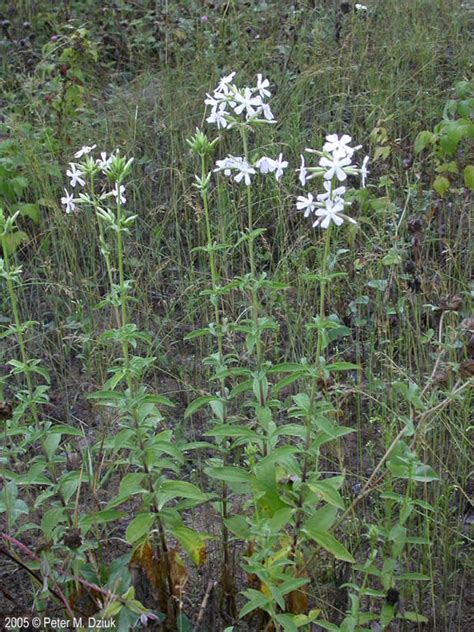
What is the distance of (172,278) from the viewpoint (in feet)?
12.0

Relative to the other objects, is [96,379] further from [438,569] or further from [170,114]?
[170,114]

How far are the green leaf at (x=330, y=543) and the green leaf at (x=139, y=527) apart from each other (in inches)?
15.2

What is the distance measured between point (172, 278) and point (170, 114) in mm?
1162

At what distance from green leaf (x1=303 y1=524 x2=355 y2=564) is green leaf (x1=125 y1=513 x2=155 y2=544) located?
39cm

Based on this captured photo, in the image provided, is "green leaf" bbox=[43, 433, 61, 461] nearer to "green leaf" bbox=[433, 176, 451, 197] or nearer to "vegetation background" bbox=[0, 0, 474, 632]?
"vegetation background" bbox=[0, 0, 474, 632]

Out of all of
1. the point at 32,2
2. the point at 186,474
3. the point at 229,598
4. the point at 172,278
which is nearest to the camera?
the point at 229,598

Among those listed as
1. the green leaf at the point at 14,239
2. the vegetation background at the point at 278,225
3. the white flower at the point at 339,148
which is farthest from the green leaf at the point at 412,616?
the green leaf at the point at 14,239

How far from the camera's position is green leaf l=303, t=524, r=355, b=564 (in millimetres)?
1841

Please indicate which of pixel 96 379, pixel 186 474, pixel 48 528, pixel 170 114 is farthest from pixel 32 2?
pixel 48 528

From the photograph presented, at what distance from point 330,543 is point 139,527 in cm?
47

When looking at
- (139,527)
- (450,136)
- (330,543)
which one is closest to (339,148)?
(330,543)

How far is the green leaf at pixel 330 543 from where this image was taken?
184 cm

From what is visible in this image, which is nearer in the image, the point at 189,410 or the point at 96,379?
the point at 189,410

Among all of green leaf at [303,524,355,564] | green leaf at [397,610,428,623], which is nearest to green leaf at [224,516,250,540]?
green leaf at [303,524,355,564]
